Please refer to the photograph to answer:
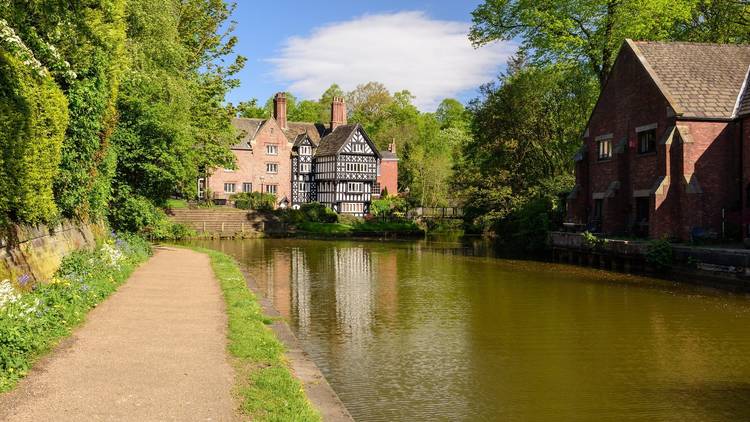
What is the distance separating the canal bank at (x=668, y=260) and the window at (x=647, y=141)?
15.5 feet

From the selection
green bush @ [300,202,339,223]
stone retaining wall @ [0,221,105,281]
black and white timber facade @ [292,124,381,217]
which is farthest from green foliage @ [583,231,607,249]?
black and white timber facade @ [292,124,381,217]

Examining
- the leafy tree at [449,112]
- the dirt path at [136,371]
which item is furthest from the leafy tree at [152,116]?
the leafy tree at [449,112]

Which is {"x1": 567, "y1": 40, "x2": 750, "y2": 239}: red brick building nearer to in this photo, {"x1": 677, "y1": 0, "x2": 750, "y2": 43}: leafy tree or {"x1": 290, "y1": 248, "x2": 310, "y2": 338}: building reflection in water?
{"x1": 677, "y1": 0, "x2": 750, "y2": 43}: leafy tree

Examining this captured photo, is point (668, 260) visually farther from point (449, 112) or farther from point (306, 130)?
point (449, 112)

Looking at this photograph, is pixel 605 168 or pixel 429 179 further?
pixel 429 179

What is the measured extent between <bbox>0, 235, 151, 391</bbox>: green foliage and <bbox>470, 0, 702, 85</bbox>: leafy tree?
2878cm

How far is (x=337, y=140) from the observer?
2928 inches

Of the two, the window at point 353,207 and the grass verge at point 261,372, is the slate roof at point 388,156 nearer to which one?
the window at point 353,207

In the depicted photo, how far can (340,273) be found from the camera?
2617cm

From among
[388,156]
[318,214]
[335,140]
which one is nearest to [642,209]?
[318,214]

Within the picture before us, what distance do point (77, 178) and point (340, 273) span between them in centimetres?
1200

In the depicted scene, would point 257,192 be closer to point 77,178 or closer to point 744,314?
point 77,178

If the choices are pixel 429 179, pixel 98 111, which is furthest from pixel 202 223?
pixel 98 111

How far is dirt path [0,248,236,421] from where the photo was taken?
6.87 meters
